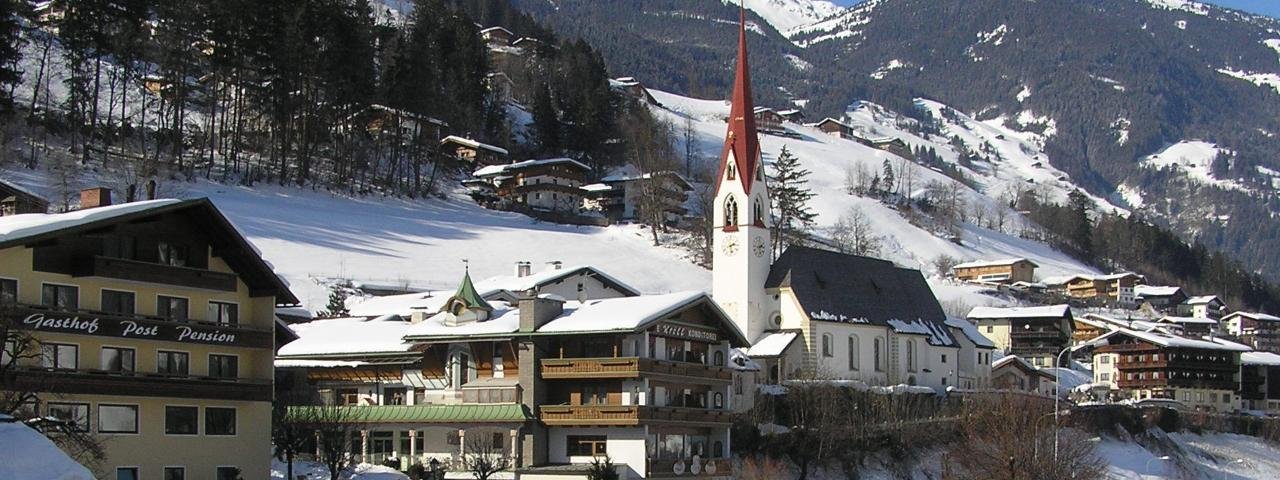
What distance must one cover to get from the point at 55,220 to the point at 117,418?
5.75 metres

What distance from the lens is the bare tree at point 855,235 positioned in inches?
5768

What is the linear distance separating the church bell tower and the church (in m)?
0.06

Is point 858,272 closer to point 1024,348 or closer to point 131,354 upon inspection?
point 1024,348

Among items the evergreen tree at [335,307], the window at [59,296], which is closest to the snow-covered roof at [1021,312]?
the evergreen tree at [335,307]

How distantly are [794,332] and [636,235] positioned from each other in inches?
1468

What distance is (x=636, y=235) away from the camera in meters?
128

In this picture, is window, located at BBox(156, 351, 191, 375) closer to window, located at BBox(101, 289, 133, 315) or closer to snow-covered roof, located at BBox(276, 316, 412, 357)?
window, located at BBox(101, 289, 133, 315)

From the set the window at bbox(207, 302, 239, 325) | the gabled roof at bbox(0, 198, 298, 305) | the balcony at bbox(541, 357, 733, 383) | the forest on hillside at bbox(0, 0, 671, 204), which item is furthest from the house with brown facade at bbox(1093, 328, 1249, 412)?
the window at bbox(207, 302, 239, 325)

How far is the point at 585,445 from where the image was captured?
6062 cm

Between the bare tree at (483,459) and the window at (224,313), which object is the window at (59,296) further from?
the bare tree at (483,459)

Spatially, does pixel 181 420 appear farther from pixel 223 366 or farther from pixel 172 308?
pixel 172 308

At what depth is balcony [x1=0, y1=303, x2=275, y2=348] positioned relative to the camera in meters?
44.2

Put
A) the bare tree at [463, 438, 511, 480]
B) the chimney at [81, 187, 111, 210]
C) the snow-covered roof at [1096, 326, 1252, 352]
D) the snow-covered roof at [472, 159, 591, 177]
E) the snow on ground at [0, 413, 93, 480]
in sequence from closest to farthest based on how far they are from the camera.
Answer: the snow on ground at [0, 413, 93, 480] < the chimney at [81, 187, 111, 210] < the bare tree at [463, 438, 511, 480] < the snow-covered roof at [1096, 326, 1252, 352] < the snow-covered roof at [472, 159, 591, 177]

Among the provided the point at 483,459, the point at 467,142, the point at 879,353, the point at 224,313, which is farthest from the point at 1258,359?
the point at 224,313
